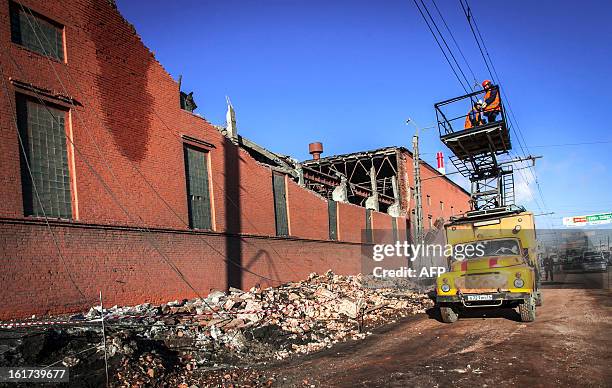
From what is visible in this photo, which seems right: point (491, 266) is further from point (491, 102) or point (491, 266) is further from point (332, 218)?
point (332, 218)

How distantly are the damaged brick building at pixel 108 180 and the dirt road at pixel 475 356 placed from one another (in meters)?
5.57

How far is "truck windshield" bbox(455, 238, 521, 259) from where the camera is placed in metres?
12.0

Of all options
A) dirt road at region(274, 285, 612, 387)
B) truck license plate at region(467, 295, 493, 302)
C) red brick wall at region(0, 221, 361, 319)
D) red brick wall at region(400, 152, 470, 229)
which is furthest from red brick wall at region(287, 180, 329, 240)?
red brick wall at region(400, 152, 470, 229)

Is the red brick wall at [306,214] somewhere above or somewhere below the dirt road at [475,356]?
above

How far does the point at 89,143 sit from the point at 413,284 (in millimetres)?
16993

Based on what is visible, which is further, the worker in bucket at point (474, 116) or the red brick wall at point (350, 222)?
the red brick wall at point (350, 222)

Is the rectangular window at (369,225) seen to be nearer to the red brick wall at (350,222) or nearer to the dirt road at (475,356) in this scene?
the red brick wall at (350,222)

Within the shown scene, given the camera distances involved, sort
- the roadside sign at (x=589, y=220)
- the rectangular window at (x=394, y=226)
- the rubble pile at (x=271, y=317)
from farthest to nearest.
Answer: the roadside sign at (x=589, y=220)
the rectangular window at (x=394, y=226)
the rubble pile at (x=271, y=317)

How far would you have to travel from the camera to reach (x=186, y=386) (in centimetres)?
702

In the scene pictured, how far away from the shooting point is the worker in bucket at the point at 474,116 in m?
16.0

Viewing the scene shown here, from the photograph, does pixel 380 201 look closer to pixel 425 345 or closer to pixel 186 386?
pixel 425 345

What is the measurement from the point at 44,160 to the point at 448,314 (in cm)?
1047

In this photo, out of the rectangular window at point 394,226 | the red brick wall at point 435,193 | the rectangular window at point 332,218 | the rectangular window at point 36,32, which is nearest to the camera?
the rectangular window at point 36,32

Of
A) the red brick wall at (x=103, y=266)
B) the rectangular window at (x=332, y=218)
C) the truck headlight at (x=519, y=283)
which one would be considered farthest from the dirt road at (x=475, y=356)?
the rectangular window at (x=332, y=218)
